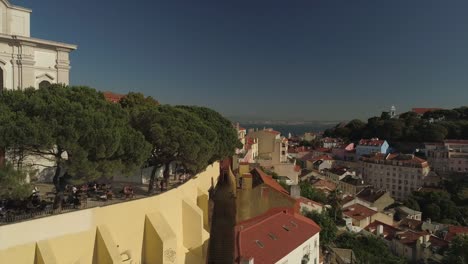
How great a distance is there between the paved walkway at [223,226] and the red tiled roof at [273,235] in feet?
42.1

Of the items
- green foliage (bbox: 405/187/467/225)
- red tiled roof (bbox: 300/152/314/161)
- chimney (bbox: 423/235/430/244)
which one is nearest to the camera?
chimney (bbox: 423/235/430/244)

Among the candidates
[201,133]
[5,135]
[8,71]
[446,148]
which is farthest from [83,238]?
[446,148]

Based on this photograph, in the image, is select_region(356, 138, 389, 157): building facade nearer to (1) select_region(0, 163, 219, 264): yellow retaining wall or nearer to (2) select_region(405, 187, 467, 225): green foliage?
(2) select_region(405, 187, 467, 225): green foliage

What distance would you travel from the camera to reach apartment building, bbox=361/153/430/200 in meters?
84.9

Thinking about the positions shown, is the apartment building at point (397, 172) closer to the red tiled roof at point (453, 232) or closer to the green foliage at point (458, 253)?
the red tiled roof at point (453, 232)

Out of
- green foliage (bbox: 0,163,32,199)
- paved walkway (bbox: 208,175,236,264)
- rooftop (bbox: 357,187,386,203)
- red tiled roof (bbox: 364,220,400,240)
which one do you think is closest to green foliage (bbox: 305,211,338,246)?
red tiled roof (bbox: 364,220,400,240)

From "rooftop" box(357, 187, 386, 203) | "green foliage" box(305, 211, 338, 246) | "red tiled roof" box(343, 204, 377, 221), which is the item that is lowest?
"rooftop" box(357, 187, 386, 203)

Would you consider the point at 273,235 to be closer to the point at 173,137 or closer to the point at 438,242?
the point at 173,137

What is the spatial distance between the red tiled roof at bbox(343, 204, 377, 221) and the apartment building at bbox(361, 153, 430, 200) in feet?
Answer: 115

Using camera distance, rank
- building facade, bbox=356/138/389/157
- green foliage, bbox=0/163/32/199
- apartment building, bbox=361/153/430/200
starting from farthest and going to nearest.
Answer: building facade, bbox=356/138/389/157 < apartment building, bbox=361/153/430/200 < green foliage, bbox=0/163/32/199

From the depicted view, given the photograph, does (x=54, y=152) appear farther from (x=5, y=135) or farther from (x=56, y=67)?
(x=56, y=67)

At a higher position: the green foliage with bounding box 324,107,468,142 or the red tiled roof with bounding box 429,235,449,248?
the green foliage with bounding box 324,107,468,142

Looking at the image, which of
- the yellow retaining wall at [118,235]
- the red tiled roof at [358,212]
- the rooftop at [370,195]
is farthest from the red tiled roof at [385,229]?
the yellow retaining wall at [118,235]

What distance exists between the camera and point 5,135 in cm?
1266
